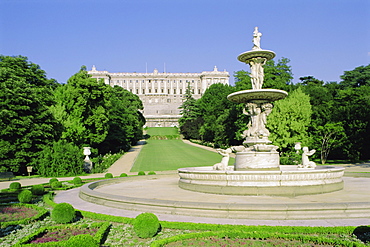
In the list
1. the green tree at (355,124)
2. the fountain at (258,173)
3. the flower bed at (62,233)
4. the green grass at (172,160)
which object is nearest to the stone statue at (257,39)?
the fountain at (258,173)

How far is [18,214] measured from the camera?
848cm

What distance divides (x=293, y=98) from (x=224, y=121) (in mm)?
14625

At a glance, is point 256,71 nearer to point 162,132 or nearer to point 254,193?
point 254,193

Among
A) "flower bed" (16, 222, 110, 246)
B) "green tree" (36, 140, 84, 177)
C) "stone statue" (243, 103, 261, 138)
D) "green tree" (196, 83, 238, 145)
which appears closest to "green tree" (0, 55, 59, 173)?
"green tree" (36, 140, 84, 177)

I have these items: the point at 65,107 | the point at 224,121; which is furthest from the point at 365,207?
the point at 224,121

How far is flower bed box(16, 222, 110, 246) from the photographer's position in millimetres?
5882

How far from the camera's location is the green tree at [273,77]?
34.1m

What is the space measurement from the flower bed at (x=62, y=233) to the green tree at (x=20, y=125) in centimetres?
1811

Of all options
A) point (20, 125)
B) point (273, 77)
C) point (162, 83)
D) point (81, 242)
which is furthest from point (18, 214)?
point (162, 83)

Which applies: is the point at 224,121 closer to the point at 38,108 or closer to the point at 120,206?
the point at 38,108

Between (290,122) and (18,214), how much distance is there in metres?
26.4

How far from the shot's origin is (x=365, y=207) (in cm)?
714

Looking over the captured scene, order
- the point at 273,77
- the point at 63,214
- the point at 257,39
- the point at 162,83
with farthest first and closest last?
the point at 162,83 < the point at 273,77 < the point at 257,39 < the point at 63,214

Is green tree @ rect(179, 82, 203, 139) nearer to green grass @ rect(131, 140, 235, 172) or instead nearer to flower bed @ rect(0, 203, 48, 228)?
green grass @ rect(131, 140, 235, 172)
